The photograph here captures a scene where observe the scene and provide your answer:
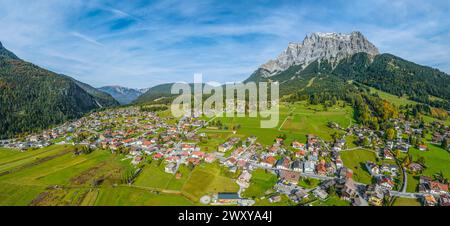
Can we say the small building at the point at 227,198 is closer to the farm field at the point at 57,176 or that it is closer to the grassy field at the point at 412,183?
the farm field at the point at 57,176

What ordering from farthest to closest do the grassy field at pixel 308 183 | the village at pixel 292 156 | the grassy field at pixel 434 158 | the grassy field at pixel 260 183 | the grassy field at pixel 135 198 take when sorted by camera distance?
the grassy field at pixel 434 158
the grassy field at pixel 308 183
the grassy field at pixel 260 183
the village at pixel 292 156
the grassy field at pixel 135 198

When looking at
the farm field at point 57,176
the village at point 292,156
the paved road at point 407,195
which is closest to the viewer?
the paved road at point 407,195

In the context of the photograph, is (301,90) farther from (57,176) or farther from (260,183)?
(57,176)

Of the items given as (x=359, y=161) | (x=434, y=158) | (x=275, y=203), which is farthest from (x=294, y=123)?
(x=275, y=203)

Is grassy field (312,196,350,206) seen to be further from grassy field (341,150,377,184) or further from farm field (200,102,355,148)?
farm field (200,102,355,148)

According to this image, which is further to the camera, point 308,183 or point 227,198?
point 308,183

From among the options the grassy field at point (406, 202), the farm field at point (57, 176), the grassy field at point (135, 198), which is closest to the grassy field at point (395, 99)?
the grassy field at point (406, 202)

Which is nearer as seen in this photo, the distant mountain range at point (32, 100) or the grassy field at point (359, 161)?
the grassy field at point (359, 161)
